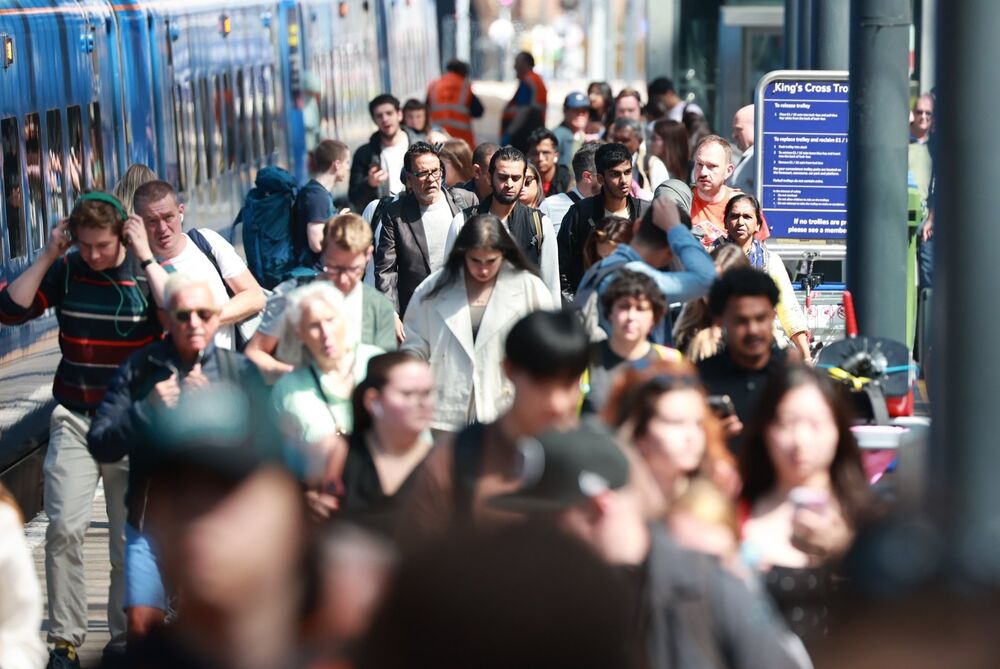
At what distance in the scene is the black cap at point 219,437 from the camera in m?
3.88

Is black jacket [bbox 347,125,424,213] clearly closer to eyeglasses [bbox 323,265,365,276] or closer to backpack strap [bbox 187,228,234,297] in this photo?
backpack strap [bbox 187,228,234,297]

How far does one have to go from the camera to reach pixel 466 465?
5016 millimetres

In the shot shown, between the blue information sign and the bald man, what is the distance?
0.68 ft

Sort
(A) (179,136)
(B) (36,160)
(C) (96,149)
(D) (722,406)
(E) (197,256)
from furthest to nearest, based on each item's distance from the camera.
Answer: (A) (179,136) < (C) (96,149) < (B) (36,160) < (E) (197,256) < (D) (722,406)

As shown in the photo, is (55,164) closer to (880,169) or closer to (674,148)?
(674,148)

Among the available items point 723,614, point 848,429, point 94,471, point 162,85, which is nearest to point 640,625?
point 723,614

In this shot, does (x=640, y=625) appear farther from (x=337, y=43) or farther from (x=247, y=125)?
(x=337, y=43)

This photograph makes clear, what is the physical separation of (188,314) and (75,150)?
19.1ft

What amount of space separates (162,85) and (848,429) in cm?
1043

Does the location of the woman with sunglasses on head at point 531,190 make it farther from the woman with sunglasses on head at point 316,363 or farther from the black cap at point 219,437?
the black cap at point 219,437

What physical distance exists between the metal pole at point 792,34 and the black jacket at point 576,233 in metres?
8.44

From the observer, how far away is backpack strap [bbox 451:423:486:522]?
4930mm

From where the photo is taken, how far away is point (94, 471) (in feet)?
24.8

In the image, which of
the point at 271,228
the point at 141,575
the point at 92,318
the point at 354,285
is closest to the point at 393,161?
the point at 271,228
